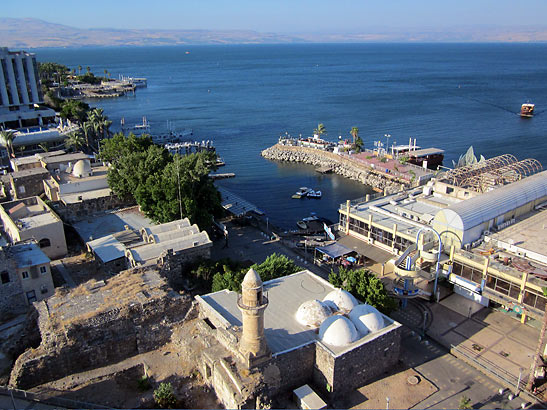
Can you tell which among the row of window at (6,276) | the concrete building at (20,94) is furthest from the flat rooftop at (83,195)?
the concrete building at (20,94)

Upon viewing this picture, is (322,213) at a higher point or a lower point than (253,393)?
lower

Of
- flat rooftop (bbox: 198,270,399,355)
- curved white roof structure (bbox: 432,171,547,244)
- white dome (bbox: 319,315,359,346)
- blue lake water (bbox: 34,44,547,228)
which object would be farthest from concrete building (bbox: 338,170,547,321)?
blue lake water (bbox: 34,44,547,228)

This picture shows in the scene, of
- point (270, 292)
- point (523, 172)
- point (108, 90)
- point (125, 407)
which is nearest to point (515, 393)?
point (270, 292)

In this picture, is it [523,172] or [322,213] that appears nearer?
[523,172]

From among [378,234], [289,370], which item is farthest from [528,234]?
[289,370]

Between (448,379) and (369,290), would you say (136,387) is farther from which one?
(448,379)

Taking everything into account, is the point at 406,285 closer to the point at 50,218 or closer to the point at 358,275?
the point at 358,275

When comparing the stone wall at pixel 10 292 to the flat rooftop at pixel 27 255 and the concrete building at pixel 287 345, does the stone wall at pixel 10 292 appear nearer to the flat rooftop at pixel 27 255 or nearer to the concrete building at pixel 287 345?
the flat rooftop at pixel 27 255
